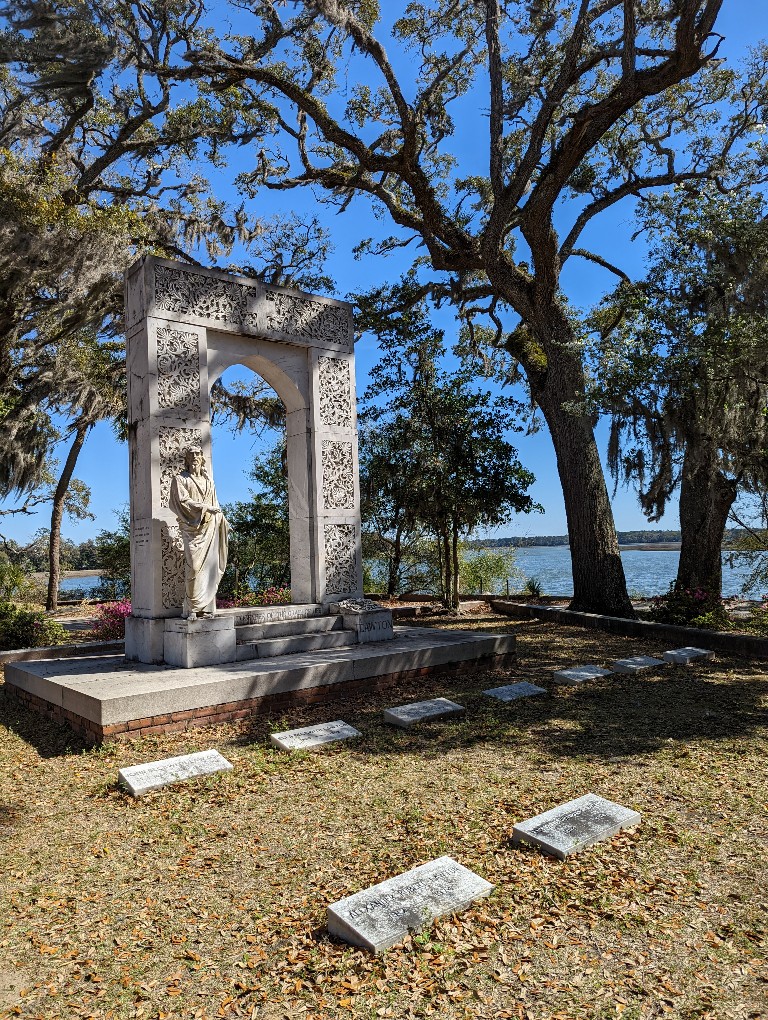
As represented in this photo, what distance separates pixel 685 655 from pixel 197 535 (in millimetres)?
5907

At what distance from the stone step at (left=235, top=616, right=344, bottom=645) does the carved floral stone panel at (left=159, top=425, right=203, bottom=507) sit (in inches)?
66.8

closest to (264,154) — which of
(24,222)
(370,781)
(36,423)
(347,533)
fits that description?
(24,222)

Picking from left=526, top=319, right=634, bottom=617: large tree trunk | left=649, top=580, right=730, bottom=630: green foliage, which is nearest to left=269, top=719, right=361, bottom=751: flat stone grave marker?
left=649, top=580, right=730, bottom=630: green foliage

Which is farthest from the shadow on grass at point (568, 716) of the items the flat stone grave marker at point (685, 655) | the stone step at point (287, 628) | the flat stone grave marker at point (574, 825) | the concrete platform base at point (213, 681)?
the stone step at point (287, 628)

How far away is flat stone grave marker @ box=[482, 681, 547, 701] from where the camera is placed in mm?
6000

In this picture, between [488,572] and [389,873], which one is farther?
[488,572]

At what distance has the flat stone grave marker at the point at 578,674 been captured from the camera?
658 centimetres

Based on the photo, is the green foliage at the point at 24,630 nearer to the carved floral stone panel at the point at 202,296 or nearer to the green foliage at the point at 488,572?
the carved floral stone panel at the point at 202,296

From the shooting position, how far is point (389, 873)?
9.84 feet

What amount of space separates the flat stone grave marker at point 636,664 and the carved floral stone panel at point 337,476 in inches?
149

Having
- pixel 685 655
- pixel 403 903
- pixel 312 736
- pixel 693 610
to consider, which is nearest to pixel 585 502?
pixel 693 610

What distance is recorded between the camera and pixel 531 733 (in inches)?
197

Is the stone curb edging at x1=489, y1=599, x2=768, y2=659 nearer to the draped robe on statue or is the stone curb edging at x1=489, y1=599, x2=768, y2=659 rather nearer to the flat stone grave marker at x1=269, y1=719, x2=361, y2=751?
the flat stone grave marker at x1=269, y1=719, x2=361, y2=751

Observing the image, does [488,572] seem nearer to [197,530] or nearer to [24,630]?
[24,630]
